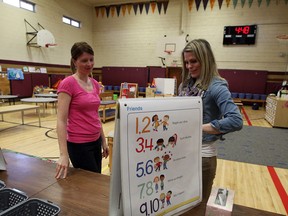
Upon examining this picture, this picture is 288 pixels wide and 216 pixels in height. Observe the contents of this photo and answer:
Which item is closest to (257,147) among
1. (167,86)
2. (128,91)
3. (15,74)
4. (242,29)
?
(167,86)

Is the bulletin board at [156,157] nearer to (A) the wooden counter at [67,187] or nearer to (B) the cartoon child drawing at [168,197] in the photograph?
(B) the cartoon child drawing at [168,197]

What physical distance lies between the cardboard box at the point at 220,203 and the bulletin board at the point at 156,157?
0.06m

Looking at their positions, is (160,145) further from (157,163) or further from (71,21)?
(71,21)

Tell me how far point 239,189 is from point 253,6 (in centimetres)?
877

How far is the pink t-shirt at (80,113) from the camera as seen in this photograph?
3.89 feet

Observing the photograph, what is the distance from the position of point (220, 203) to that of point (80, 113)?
0.90 m

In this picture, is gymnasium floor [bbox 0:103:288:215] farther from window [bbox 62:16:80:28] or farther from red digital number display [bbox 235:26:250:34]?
red digital number display [bbox 235:26:250:34]

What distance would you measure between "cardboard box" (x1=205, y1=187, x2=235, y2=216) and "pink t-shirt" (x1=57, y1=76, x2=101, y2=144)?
82cm

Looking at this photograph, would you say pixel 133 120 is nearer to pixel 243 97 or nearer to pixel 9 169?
pixel 9 169

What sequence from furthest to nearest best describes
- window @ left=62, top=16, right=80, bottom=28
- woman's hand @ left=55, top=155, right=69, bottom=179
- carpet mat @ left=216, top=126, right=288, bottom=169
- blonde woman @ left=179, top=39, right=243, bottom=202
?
window @ left=62, top=16, right=80, bottom=28, carpet mat @ left=216, top=126, right=288, bottom=169, woman's hand @ left=55, top=155, right=69, bottom=179, blonde woman @ left=179, top=39, right=243, bottom=202

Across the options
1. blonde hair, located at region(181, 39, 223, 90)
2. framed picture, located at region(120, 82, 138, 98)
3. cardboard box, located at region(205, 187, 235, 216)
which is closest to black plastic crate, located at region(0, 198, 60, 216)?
cardboard box, located at region(205, 187, 235, 216)

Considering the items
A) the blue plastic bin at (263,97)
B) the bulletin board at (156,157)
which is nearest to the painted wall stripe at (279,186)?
the bulletin board at (156,157)

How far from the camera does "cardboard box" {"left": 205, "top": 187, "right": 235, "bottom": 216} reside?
2.27ft

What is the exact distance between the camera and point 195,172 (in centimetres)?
69
